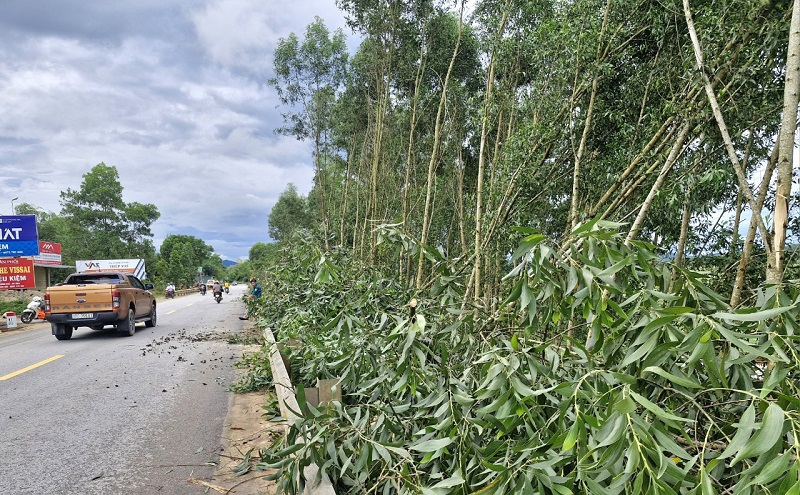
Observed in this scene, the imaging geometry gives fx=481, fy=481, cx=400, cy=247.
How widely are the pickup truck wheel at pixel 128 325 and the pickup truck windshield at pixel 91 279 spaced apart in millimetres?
1019

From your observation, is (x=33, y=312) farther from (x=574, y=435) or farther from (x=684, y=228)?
(x=574, y=435)

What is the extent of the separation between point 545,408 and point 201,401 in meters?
5.10

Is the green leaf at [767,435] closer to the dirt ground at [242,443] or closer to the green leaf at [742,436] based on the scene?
the green leaf at [742,436]

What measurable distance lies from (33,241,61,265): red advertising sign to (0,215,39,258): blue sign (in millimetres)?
17641

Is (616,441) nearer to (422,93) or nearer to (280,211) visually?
(422,93)

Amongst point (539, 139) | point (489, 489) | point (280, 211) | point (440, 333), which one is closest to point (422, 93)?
point (539, 139)

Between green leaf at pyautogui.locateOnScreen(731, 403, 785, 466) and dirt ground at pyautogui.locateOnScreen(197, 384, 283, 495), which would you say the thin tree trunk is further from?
dirt ground at pyautogui.locateOnScreen(197, 384, 283, 495)

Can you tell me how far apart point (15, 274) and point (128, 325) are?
8816 millimetres

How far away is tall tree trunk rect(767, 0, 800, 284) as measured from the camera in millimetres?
2176

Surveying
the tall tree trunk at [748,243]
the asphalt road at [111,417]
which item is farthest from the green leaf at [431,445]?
the tall tree trunk at [748,243]

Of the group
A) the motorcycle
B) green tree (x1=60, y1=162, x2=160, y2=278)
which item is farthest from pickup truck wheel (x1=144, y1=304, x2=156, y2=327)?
green tree (x1=60, y1=162, x2=160, y2=278)

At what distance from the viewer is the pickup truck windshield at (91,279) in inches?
496

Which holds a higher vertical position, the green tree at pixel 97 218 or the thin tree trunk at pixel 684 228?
the green tree at pixel 97 218

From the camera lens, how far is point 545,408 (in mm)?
2314
